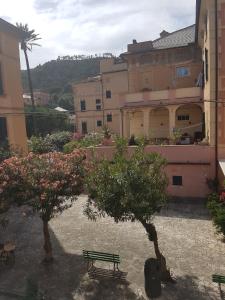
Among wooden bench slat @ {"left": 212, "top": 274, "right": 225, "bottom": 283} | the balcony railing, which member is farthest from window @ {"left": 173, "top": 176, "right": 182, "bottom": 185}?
wooden bench slat @ {"left": 212, "top": 274, "right": 225, "bottom": 283}

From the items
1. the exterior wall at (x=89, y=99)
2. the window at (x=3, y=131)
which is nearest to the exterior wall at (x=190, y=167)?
the window at (x=3, y=131)

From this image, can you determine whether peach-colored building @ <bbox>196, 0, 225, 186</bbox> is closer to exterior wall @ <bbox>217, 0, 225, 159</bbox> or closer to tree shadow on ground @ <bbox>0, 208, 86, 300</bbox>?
exterior wall @ <bbox>217, 0, 225, 159</bbox>

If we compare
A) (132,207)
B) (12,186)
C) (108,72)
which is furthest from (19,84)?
→ (108,72)

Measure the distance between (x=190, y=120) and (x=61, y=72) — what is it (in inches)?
4016

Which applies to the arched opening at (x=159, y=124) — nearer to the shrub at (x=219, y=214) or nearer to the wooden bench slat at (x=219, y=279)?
the shrub at (x=219, y=214)

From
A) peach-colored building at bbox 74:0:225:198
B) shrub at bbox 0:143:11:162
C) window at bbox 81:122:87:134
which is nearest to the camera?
peach-colored building at bbox 74:0:225:198

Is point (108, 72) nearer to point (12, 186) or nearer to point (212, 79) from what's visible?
point (212, 79)

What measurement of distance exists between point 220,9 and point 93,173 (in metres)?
11.6

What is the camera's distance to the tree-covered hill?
369 feet

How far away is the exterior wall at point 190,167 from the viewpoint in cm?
1781

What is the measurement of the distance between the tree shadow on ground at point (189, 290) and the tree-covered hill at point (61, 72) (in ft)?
341

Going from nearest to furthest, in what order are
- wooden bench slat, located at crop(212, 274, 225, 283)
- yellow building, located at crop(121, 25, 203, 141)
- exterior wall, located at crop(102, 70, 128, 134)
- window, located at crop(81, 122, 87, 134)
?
wooden bench slat, located at crop(212, 274, 225, 283) → yellow building, located at crop(121, 25, 203, 141) → exterior wall, located at crop(102, 70, 128, 134) → window, located at crop(81, 122, 87, 134)

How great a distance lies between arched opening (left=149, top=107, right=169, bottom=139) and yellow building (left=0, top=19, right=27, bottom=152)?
11.2m

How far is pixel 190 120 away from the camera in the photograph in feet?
85.0
